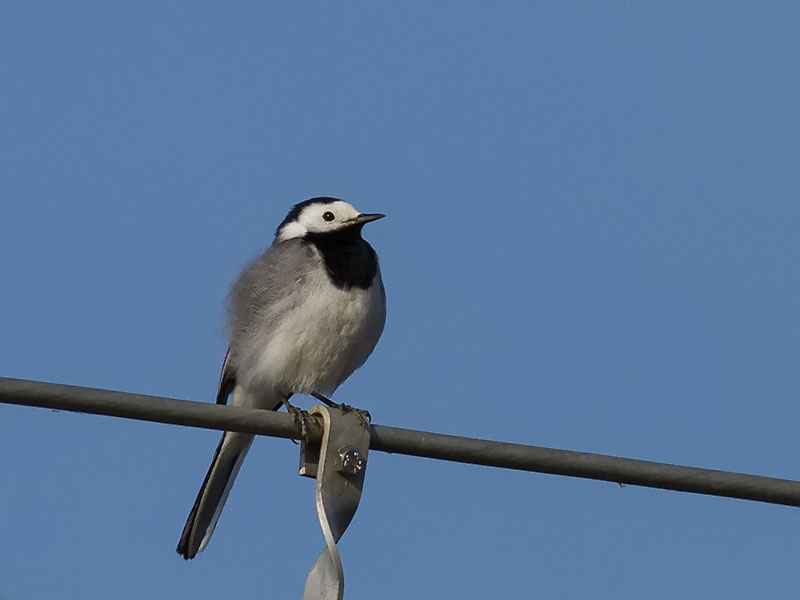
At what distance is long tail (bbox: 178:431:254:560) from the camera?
7094mm

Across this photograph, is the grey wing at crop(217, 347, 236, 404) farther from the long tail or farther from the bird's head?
the bird's head

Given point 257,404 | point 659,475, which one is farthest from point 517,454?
point 257,404

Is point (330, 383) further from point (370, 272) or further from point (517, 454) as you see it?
point (517, 454)

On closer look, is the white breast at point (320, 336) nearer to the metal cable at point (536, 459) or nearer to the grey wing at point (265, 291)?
the grey wing at point (265, 291)

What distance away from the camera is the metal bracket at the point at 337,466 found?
437cm

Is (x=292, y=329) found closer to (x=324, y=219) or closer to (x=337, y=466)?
(x=324, y=219)

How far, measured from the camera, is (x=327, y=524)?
427 centimetres

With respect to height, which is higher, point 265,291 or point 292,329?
point 265,291

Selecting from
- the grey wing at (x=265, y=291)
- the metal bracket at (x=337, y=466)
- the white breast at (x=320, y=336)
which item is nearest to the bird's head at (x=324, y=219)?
the grey wing at (x=265, y=291)

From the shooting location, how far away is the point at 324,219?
8352 mm

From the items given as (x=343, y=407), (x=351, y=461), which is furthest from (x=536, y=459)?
(x=343, y=407)

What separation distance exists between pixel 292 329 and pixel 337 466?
2.99 meters

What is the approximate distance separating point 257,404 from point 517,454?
3.96 meters

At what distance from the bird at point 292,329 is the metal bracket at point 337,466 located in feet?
8.73
